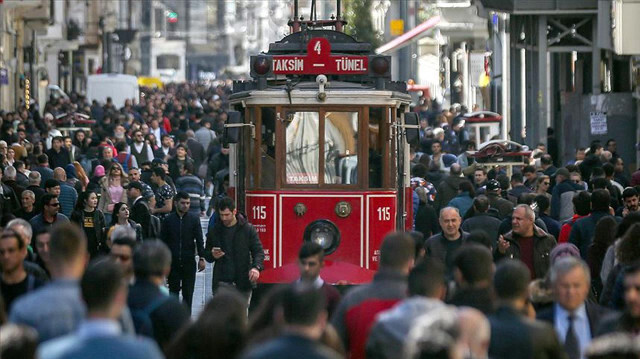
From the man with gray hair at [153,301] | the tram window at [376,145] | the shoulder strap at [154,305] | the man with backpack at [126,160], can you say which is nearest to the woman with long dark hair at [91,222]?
the tram window at [376,145]

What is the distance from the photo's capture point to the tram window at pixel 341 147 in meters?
16.8

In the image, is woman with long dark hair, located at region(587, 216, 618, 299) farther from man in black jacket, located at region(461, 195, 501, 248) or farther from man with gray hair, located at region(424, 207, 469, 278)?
man in black jacket, located at region(461, 195, 501, 248)

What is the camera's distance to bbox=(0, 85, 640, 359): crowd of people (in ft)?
23.8

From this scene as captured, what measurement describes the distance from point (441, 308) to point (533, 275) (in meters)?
6.70

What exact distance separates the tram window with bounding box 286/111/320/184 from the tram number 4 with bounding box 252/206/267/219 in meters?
0.35

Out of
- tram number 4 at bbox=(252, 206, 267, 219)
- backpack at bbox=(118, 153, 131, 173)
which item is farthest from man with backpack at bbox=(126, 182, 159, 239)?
backpack at bbox=(118, 153, 131, 173)

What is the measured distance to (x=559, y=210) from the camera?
63.7 feet

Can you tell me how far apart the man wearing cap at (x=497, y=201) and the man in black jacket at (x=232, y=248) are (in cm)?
314

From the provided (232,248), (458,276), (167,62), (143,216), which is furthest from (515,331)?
(167,62)

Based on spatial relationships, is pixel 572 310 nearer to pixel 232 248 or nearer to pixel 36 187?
pixel 232 248

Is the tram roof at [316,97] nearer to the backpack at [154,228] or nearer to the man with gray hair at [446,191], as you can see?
the backpack at [154,228]

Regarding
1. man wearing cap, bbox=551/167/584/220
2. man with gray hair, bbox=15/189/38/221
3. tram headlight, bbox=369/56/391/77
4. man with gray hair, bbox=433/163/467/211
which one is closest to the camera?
tram headlight, bbox=369/56/391/77

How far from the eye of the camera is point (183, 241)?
55.9 feet

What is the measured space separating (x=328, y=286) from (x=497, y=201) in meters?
7.52
